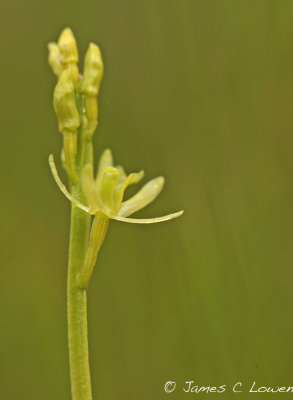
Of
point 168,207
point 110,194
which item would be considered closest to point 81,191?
point 110,194

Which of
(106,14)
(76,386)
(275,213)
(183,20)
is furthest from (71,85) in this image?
(106,14)

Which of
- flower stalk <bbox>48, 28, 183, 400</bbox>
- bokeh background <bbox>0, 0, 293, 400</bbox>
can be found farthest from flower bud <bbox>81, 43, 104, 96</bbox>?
bokeh background <bbox>0, 0, 293, 400</bbox>

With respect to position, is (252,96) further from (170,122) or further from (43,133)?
(43,133)

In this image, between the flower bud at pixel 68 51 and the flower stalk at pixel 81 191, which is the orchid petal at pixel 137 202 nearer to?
the flower stalk at pixel 81 191

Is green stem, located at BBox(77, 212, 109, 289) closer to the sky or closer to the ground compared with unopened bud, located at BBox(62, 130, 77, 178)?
closer to the ground

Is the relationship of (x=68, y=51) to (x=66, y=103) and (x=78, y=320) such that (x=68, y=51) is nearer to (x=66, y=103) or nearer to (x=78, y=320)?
(x=66, y=103)

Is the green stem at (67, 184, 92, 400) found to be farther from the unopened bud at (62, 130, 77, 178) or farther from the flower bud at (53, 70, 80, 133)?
the flower bud at (53, 70, 80, 133)

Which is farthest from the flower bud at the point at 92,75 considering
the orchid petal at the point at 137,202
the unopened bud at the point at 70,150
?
the orchid petal at the point at 137,202
